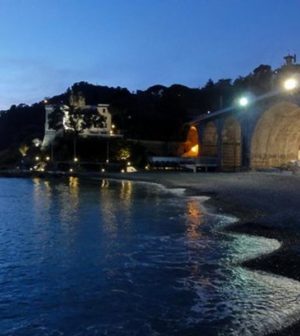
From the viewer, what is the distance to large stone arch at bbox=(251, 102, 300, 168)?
3152 inches

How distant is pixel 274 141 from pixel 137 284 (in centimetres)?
7378

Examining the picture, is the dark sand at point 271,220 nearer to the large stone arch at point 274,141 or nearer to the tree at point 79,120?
the large stone arch at point 274,141

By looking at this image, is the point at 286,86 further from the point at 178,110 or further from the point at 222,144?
→ the point at 178,110

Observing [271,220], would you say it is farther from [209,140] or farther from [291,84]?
[209,140]

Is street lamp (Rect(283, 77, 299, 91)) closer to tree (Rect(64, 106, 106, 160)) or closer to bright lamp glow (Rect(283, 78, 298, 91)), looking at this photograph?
bright lamp glow (Rect(283, 78, 298, 91))

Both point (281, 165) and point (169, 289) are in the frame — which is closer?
point (169, 289)

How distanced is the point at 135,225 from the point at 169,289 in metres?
12.4

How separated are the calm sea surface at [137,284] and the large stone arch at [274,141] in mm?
58621

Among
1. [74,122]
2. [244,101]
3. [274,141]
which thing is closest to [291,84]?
[244,101]

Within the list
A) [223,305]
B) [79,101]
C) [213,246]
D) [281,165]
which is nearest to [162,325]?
[223,305]

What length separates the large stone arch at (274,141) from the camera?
263 feet

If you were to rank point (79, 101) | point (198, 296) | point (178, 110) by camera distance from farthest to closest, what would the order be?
point (178, 110)
point (79, 101)
point (198, 296)

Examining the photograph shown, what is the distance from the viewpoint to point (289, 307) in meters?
10.6

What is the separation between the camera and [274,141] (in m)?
83.6
